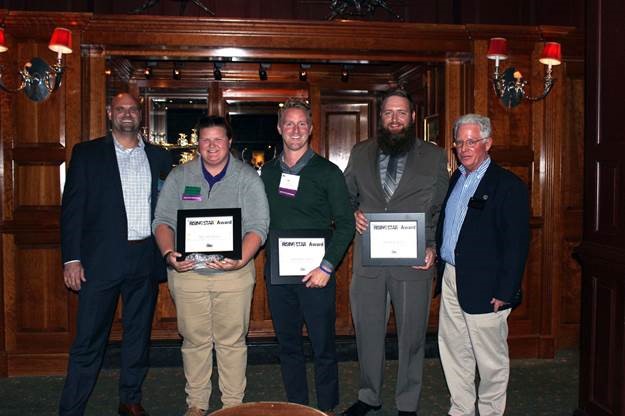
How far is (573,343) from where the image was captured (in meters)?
5.04

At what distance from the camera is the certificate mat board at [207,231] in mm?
2996

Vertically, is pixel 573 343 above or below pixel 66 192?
below

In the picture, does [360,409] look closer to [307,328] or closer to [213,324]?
[307,328]

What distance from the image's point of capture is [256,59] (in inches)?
188

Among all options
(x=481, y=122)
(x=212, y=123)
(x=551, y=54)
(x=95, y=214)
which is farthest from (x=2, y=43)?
(x=551, y=54)

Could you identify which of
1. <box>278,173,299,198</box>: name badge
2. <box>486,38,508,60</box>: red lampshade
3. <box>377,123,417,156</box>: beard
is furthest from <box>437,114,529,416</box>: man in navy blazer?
<box>486,38,508,60</box>: red lampshade

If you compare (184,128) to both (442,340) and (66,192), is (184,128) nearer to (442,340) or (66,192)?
(66,192)

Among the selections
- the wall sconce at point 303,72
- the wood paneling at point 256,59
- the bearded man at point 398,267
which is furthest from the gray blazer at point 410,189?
the wall sconce at point 303,72

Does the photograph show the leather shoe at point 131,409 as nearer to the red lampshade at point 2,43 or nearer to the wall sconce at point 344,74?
the red lampshade at point 2,43

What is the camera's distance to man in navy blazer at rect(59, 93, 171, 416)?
3.24m

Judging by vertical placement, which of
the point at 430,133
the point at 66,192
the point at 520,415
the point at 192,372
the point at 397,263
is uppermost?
the point at 430,133

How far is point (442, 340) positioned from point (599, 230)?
1.01 metres

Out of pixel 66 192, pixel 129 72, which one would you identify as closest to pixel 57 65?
pixel 66 192

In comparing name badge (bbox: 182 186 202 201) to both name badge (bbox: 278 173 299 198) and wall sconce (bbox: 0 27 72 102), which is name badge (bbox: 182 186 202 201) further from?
wall sconce (bbox: 0 27 72 102)
